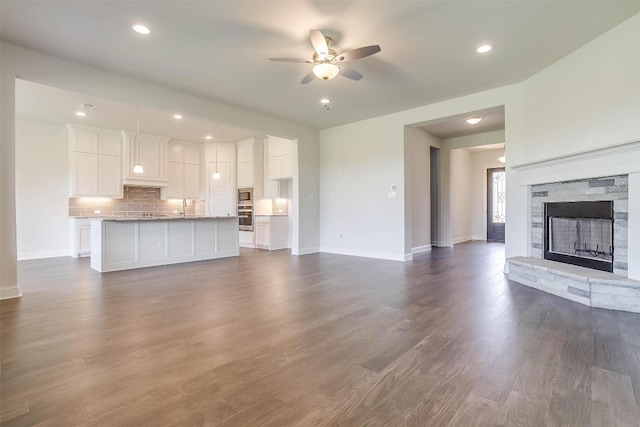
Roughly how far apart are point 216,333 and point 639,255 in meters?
4.23

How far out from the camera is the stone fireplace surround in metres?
3.19

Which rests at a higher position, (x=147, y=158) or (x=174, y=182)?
(x=147, y=158)

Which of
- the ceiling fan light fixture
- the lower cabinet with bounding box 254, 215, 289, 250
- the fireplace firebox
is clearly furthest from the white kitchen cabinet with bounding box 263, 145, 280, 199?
the fireplace firebox

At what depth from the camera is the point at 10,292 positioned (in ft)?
12.1

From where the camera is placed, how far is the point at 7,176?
3.67m

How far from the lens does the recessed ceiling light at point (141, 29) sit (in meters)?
3.26

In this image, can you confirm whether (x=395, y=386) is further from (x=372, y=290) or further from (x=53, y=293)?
(x=53, y=293)

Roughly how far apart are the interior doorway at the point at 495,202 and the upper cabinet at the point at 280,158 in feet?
22.2

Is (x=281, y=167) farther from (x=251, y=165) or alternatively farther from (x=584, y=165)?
(x=584, y=165)

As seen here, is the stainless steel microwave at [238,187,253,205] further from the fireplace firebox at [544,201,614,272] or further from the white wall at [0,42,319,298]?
the fireplace firebox at [544,201,614,272]

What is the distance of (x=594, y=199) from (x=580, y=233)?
23.6 inches

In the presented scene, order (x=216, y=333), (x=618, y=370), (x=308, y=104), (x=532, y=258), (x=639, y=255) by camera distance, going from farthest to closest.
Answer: (x=308, y=104), (x=532, y=258), (x=639, y=255), (x=216, y=333), (x=618, y=370)

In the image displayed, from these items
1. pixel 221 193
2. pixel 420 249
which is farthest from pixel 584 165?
pixel 221 193

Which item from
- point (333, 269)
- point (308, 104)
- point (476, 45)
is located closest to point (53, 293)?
point (333, 269)
